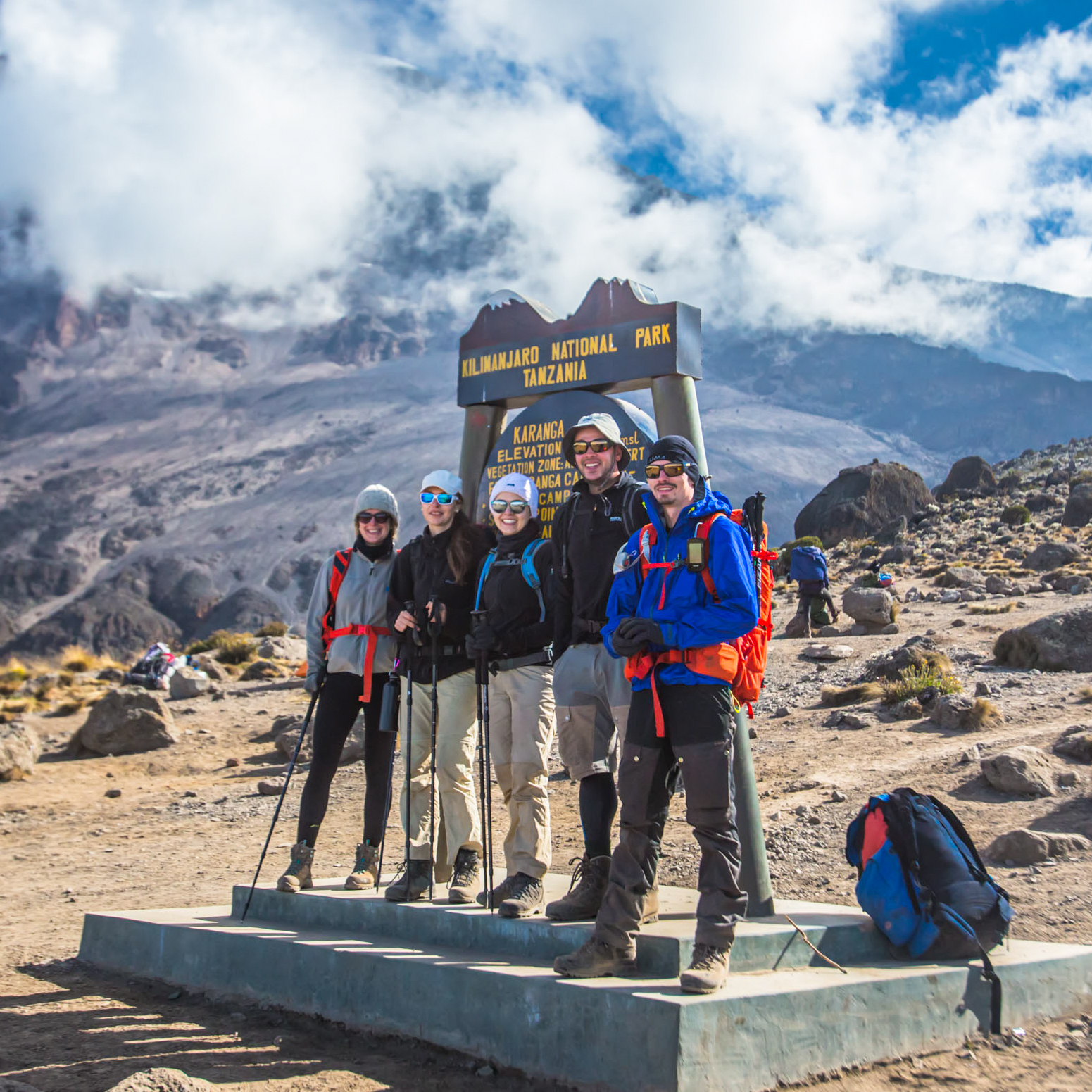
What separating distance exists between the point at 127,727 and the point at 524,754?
11.0m

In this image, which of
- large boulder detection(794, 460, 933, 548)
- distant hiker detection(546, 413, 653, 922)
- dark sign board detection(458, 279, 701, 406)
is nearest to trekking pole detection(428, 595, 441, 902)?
distant hiker detection(546, 413, 653, 922)

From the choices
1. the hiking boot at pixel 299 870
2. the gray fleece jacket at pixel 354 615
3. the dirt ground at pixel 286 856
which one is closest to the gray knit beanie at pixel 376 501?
the gray fleece jacket at pixel 354 615

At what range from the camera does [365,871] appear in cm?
545

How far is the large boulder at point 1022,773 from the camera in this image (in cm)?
743

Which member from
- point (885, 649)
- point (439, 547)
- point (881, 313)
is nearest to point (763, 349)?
point (881, 313)

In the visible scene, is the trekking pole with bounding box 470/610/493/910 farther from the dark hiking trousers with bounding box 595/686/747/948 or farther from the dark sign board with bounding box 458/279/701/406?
the dark sign board with bounding box 458/279/701/406

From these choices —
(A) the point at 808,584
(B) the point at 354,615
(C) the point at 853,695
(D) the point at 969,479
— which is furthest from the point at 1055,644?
(D) the point at 969,479

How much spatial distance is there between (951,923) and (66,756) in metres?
12.7

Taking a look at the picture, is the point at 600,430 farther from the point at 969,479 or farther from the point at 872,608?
the point at 969,479

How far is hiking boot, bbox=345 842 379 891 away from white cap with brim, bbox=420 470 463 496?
1824 mm

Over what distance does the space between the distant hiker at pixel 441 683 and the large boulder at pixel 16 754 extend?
9.57 meters

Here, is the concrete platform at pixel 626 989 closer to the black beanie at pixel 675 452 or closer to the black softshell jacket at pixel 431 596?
the black softshell jacket at pixel 431 596

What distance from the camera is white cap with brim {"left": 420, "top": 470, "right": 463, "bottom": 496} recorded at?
203 inches

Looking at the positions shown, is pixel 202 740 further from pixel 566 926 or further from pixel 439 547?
pixel 566 926
